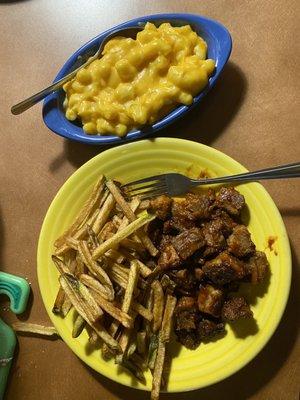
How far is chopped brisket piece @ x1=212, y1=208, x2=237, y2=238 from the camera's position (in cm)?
169

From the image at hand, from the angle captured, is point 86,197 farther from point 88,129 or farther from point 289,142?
point 289,142

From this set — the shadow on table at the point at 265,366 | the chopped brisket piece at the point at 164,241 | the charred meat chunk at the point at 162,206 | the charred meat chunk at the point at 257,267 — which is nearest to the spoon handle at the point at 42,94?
the charred meat chunk at the point at 162,206

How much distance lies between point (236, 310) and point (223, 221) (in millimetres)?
297

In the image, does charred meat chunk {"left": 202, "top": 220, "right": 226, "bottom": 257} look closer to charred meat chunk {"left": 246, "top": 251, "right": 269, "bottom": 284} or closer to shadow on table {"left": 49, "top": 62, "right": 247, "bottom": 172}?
charred meat chunk {"left": 246, "top": 251, "right": 269, "bottom": 284}

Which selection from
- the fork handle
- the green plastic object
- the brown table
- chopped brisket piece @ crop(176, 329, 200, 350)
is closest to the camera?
the fork handle

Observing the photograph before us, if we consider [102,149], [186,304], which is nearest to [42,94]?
[102,149]

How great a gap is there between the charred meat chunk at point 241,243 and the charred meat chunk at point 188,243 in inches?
3.8

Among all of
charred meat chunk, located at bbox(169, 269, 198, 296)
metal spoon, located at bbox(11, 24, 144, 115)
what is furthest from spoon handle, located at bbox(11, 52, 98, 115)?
charred meat chunk, located at bbox(169, 269, 198, 296)

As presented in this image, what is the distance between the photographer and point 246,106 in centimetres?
194

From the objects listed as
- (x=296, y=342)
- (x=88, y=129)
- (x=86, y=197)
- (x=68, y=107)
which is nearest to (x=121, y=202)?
(x=86, y=197)

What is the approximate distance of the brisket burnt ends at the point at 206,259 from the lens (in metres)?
1.62

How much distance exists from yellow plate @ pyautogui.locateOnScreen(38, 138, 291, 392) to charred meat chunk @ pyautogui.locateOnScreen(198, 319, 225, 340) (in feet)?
0.14

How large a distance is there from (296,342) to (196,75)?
100 centimetres

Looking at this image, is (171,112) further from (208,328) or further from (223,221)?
(208,328)
